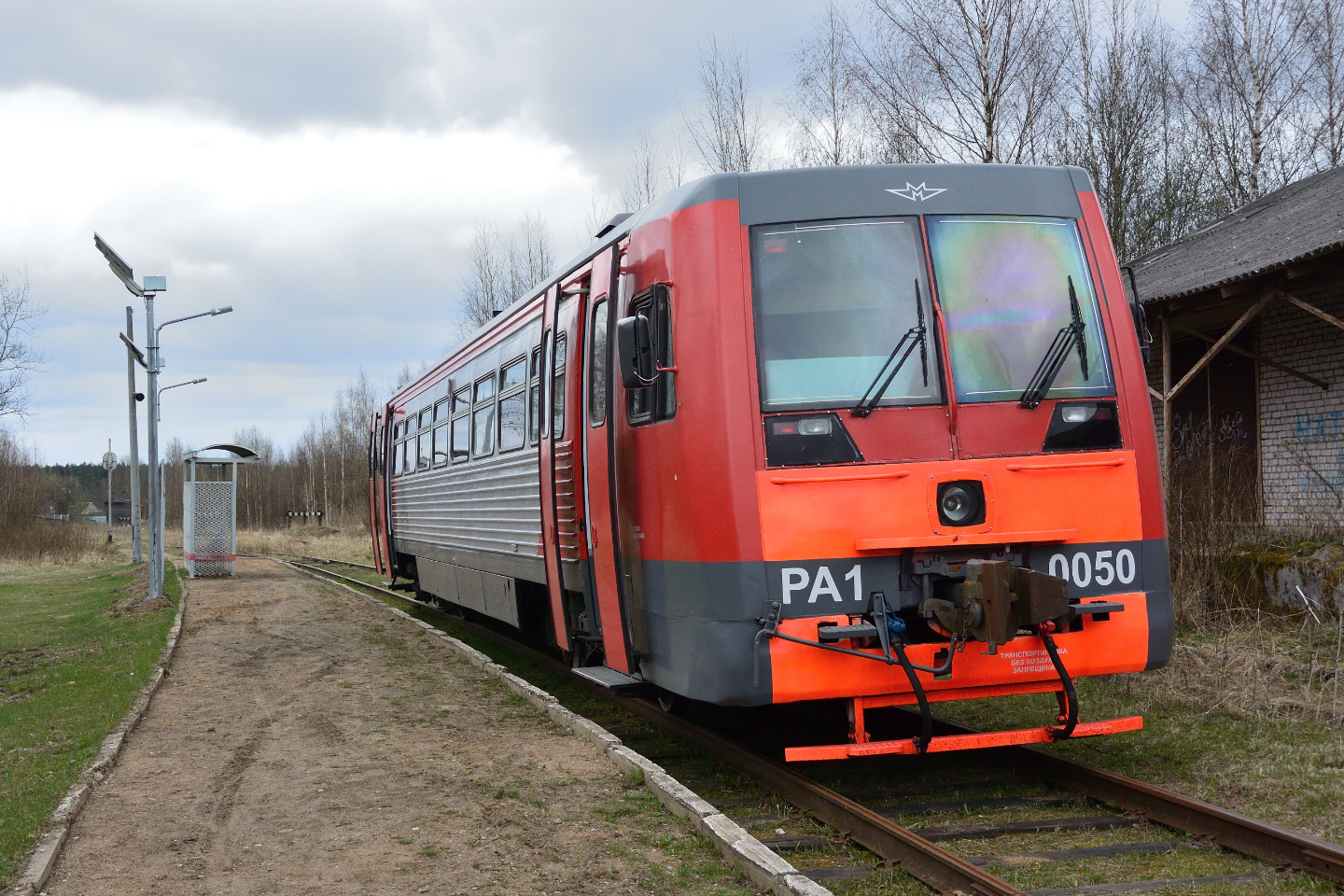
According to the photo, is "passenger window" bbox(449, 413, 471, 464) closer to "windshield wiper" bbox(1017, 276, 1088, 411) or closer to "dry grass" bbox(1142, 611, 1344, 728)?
"dry grass" bbox(1142, 611, 1344, 728)

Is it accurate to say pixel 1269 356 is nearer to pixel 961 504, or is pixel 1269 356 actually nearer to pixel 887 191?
pixel 887 191

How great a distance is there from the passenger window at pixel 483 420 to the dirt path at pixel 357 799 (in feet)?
7.03

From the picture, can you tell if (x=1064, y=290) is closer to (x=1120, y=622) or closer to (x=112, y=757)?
(x=1120, y=622)

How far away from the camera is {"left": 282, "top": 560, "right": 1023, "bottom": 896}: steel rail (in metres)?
4.41

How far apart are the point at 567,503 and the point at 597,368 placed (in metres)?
1.16

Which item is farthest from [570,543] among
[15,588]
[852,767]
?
[15,588]

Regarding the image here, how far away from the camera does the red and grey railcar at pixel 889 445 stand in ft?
17.7

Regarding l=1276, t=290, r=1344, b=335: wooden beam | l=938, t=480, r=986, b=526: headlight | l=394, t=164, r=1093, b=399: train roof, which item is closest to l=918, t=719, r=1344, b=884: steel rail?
l=938, t=480, r=986, b=526: headlight

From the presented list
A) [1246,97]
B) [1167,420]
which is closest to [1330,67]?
[1246,97]

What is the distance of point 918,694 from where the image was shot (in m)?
5.27

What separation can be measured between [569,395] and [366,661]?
5.75 m

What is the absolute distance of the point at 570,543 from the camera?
25.8ft

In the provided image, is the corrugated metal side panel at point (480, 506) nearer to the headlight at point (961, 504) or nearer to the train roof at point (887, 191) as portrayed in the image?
Result: the train roof at point (887, 191)

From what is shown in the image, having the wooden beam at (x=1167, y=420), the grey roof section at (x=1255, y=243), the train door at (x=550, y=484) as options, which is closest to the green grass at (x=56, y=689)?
the train door at (x=550, y=484)
